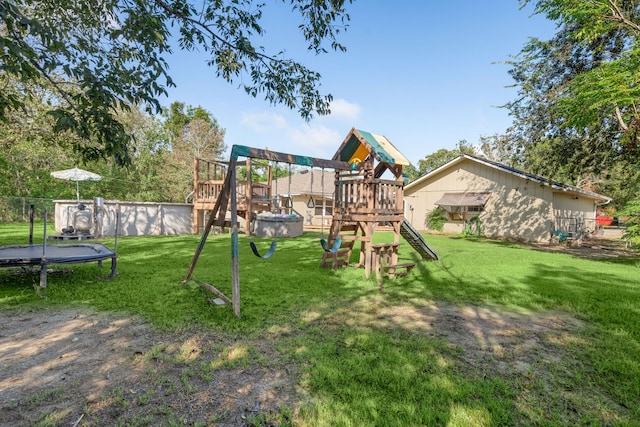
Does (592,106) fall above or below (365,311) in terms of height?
above

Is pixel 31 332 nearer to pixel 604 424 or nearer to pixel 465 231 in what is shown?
pixel 604 424

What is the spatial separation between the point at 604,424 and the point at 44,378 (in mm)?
4706

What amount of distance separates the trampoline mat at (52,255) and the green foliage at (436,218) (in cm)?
1924

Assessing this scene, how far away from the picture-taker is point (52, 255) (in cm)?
625

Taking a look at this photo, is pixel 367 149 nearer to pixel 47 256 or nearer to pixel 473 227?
pixel 47 256

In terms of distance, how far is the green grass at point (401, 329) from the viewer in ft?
8.46

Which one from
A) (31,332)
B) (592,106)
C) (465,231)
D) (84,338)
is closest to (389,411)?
(84,338)

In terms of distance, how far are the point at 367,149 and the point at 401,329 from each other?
193 inches

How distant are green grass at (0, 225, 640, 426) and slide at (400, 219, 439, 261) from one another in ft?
2.83

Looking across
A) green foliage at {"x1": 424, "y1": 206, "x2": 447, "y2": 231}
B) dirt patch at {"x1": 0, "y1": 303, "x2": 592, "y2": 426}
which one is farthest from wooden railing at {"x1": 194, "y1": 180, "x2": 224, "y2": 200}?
green foliage at {"x1": 424, "y1": 206, "x2": 447, "y2": 231}

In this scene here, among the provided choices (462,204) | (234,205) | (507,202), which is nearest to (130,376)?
(234,205)

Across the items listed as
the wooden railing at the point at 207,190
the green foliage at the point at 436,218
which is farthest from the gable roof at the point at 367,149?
the green foliage at the point at 436,218

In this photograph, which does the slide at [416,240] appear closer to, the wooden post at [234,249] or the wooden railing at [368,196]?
the wooden railing at [368,196]

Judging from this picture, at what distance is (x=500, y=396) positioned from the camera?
2.74m
